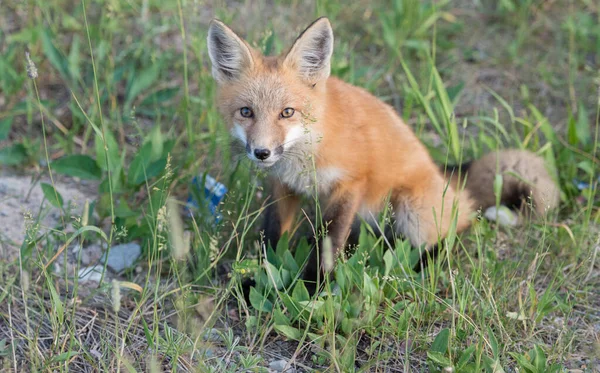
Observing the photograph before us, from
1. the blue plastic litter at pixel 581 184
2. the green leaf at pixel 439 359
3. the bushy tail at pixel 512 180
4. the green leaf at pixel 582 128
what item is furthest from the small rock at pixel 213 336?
the green leaf at pixel 582 128

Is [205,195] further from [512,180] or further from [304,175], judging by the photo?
[512,180]

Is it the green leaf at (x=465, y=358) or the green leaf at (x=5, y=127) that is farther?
the green leaf at (x=5, y=127)

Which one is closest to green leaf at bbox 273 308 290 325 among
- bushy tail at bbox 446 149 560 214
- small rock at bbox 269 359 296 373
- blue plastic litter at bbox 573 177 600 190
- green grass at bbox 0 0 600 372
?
green grass at bbox 0 0 600 372

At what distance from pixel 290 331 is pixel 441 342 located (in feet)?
1.91

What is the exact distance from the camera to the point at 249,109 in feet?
9.66

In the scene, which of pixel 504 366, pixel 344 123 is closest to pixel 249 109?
pixel 344 123

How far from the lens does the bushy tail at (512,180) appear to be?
11.5 ft

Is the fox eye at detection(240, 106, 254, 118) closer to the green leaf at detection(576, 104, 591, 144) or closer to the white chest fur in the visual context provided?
the white chest fur

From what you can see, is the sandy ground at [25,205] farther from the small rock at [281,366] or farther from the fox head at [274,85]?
the small rock at [281,366]

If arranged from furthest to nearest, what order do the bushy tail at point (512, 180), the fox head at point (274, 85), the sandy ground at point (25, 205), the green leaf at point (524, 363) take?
the bushy tail at point (512, 180) → the sandy ground at point (25, 205) → the fox head at point (274, 85) → the green leaf at point (524, 363)

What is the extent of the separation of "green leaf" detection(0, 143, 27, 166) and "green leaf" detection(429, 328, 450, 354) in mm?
2614

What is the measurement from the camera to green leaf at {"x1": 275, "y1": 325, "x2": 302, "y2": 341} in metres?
2.68

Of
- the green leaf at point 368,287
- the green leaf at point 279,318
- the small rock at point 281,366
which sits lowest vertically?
the small rock at point 281,366

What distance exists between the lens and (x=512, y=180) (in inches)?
142
